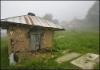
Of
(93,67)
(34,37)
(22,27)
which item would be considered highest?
(22,27)

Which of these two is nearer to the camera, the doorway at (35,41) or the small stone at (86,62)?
the small stone at (86,62)

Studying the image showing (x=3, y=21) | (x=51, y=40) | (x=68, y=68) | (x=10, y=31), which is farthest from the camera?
(x=51, y=40)

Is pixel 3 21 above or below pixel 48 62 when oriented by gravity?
above

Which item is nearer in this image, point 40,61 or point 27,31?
point 40,61

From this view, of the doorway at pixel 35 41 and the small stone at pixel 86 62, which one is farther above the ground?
the doorway at pixel 35 41

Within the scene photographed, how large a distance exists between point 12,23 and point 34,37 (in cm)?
182

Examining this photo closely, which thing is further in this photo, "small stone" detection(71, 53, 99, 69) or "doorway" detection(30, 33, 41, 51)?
"doorway" detection(30, 33, 41, 51)

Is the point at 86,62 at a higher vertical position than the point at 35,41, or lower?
lower

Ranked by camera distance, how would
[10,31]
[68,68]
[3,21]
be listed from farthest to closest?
[10,31]
[3,21]
[68,68]

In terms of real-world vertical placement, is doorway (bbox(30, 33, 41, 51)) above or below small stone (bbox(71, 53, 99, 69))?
above

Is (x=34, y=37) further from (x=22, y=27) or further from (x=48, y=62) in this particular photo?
(x=48, y=62)

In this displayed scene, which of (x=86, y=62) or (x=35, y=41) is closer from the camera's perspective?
(x=86, y=62)

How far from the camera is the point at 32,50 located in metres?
9.95

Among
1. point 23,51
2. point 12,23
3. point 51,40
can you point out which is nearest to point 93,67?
point 51,40
